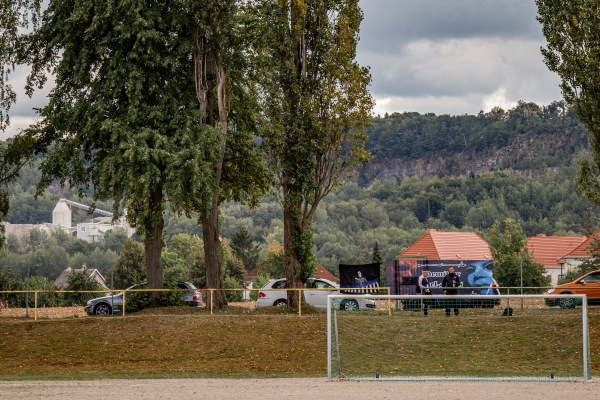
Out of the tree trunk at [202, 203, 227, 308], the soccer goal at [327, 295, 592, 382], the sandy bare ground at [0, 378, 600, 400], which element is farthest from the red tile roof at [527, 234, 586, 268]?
the sandy bare ground at [0, 378, 600, 400]

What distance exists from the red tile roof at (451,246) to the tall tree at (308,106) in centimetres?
4736

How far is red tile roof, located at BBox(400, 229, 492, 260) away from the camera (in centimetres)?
8869

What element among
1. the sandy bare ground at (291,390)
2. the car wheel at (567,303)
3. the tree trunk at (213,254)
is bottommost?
the sandy bare ground at (291,390)

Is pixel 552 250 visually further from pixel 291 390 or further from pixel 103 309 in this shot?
pixel 291 390

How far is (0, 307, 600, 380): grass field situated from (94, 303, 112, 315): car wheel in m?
4.85

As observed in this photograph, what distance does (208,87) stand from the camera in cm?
4256

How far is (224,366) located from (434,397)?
460 inches

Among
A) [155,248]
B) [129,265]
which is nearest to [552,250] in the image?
[129,265]

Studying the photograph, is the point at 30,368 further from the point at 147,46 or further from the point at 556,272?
the point at 556,272

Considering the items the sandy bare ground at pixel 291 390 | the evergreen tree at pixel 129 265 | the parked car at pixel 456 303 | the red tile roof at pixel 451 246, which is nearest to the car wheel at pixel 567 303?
the parked car at pixel 456 303

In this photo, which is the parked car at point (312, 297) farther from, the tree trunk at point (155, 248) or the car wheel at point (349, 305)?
the tree trunk at point (155, 248)

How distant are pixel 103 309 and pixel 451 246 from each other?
53.9 m

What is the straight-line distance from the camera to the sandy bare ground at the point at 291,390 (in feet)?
72.3

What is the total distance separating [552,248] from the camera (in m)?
145
